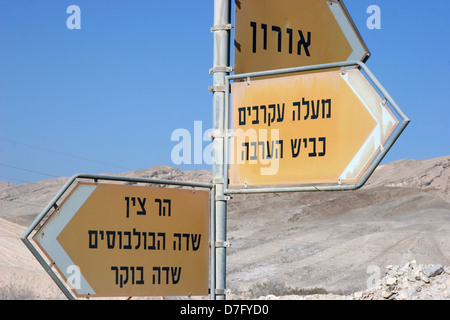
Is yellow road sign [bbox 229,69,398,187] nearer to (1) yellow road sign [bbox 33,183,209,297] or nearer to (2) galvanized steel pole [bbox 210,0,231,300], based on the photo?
(2) galvanized steel pole [bbox 210,0,231,300]

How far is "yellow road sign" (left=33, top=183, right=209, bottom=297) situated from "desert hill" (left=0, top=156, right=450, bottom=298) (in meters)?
23.3

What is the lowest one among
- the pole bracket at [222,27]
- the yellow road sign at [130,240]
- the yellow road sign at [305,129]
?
the yellow road sign at [130,240]

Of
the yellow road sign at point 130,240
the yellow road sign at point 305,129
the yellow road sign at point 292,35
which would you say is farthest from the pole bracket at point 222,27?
the yellow road sign at point 130,240

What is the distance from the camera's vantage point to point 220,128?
4059 mm

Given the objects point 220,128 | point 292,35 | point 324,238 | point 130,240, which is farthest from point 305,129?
point 324,238

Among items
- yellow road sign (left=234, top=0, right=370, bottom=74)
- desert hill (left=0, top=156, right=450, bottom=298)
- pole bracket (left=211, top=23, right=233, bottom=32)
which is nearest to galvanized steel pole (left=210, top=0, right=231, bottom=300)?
pole bracket (left=211, top=23, right=233, bottom=32)

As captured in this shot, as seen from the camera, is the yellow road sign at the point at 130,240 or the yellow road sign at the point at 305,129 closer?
the yellow road sign at the point at 130,240

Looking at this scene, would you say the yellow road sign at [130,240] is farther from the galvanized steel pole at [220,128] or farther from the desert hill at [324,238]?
the desert hill at [324,238]

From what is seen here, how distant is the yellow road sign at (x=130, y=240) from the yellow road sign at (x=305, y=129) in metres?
0.40

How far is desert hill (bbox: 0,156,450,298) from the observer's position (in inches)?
1416

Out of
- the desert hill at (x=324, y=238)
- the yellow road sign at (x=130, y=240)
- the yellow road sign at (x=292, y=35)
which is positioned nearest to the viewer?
the yellow road sign at (x=130, y=240)

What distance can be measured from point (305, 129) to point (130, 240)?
1197 mm

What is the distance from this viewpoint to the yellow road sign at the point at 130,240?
146 inches

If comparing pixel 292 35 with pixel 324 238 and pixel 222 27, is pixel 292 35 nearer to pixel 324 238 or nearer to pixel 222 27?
pixel 222 27
